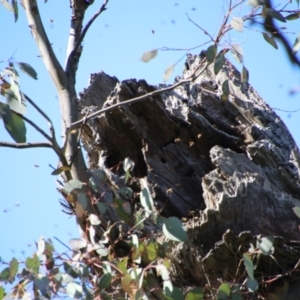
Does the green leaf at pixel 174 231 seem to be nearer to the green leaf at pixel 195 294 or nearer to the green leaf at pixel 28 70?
the green leaf at pixel 195 294

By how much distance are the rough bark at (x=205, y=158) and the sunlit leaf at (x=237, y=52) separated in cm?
39

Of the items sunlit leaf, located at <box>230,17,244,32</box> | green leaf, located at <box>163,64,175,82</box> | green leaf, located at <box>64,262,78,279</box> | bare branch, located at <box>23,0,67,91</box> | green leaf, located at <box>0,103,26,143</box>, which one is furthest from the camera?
green leaf, located at <box>163,64,175,82</box>

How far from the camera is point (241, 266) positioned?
2797mm

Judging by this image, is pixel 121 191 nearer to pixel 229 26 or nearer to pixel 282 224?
pixel 282 224

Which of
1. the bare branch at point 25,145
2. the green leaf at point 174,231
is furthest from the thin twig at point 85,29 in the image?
the green leaf at point 174,231

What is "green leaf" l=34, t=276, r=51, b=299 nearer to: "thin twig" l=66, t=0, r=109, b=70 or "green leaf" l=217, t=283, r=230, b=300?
"green leaf" l=217, t=283, r=230, b=300

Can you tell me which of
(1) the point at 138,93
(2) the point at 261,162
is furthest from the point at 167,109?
(2) the point at 261,162

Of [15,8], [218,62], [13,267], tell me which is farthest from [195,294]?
[15,8]

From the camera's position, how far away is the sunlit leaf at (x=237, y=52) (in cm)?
303

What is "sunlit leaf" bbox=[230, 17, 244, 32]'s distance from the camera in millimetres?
2918

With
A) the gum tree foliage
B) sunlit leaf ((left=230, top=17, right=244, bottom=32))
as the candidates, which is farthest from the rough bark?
sunlit leaf ((left=230, top=17, right=244, bottom=32))

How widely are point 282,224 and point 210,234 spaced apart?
29 cm

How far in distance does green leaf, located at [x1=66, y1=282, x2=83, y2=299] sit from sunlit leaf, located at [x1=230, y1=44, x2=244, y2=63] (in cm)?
120

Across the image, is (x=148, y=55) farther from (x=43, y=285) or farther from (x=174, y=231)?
(x=43, y=285)
